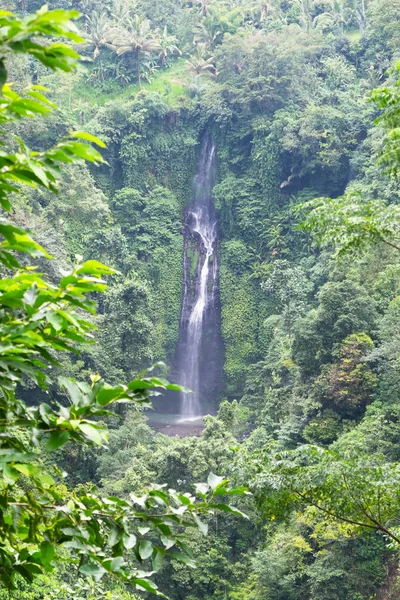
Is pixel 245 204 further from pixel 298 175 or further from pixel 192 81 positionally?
pixel 192 81

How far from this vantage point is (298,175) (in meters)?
22.5

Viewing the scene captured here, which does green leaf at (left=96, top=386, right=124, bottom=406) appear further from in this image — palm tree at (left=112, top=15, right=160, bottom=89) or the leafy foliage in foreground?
palm tree at (left=112, top=15, right=160, bottom=89)

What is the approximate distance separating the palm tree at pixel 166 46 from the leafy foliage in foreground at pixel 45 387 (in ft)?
88.6

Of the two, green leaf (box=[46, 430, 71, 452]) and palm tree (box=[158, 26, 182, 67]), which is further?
palm tree (box=[158, 26, 182, 67])

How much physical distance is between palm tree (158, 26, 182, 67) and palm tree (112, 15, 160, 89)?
3.20 feet

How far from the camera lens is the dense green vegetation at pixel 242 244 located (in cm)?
1082

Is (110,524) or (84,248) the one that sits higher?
(84,248)

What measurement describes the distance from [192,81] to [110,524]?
25.4 m

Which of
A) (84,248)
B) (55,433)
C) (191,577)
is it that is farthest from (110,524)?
(84,248)

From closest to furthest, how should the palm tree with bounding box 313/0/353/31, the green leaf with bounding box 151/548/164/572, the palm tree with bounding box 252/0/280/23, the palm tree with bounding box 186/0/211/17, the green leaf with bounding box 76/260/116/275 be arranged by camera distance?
the green leaf with bounding box 76/260/116/275
the green leaf with bounding box 151/548/164/572
the palm tree with bounding box 313/0/353/31
the palm tree with bounding box 186/0/211/17
the palm tree with bounding box 252/0/280/23

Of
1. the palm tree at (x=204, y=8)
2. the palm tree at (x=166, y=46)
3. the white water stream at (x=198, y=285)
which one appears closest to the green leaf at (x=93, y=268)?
the white water stream at (x=198, y=285)

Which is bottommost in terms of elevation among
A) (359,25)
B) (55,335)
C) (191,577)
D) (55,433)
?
(191,577)

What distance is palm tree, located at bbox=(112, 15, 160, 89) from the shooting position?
2517cm

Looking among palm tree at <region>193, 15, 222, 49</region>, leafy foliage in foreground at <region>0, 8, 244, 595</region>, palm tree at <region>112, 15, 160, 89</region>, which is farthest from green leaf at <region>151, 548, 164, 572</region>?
palm tree at <region>193, 15, 222, 49</region>
